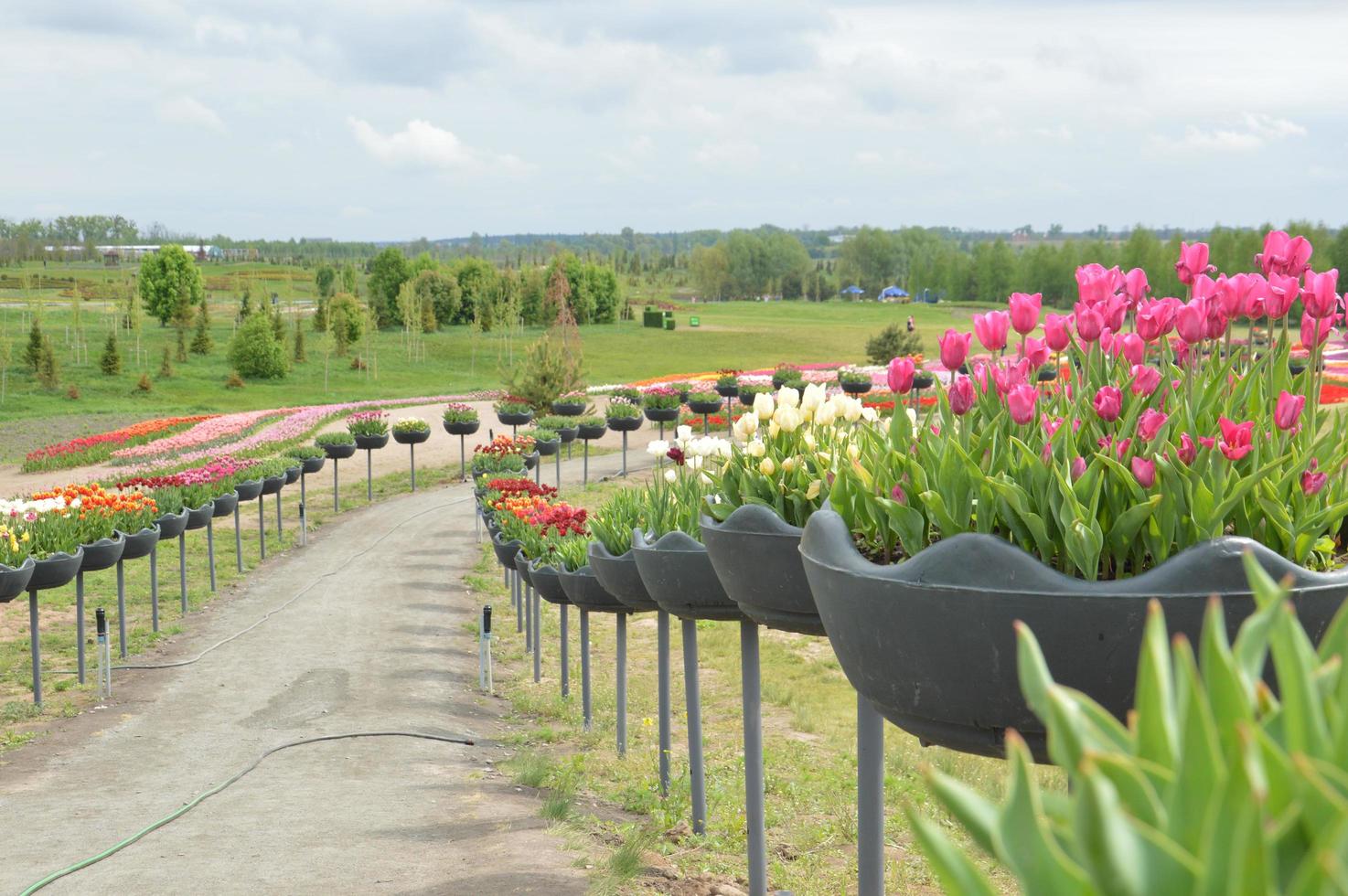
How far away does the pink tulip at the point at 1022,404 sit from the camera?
2479 mm

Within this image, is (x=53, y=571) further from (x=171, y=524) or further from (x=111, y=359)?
(x=111, y=359)

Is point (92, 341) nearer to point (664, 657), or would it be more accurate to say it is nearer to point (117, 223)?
point (664, 657)

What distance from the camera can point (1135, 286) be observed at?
9.27 ft

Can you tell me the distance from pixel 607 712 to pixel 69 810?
15.4ft

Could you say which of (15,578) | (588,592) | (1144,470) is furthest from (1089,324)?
(15,578)

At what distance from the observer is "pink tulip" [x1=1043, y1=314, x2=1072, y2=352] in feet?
8.97

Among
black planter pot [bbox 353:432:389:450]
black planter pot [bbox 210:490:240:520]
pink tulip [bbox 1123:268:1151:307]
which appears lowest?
black planter pot [bbox 210:490:240:520]

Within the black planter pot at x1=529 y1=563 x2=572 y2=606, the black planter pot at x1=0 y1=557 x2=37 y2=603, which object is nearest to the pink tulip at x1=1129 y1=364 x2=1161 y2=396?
the black planter pot at x1=529 y1=563 x2=572 y2=606

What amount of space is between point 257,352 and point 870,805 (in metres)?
47.6

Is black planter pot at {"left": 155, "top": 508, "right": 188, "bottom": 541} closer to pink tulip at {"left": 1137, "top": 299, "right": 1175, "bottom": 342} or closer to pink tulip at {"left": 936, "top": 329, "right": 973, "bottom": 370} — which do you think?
pink tulip at {"left": 936, "top": 329, "right": 973, "bottom": 370}

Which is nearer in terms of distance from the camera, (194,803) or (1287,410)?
(1287,410)

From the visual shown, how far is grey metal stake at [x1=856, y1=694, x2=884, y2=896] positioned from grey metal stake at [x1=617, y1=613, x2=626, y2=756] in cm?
609

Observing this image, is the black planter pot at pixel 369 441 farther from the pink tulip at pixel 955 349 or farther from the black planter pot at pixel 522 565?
the pink tulip at pixel 955 349

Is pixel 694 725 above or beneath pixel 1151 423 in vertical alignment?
beneath
